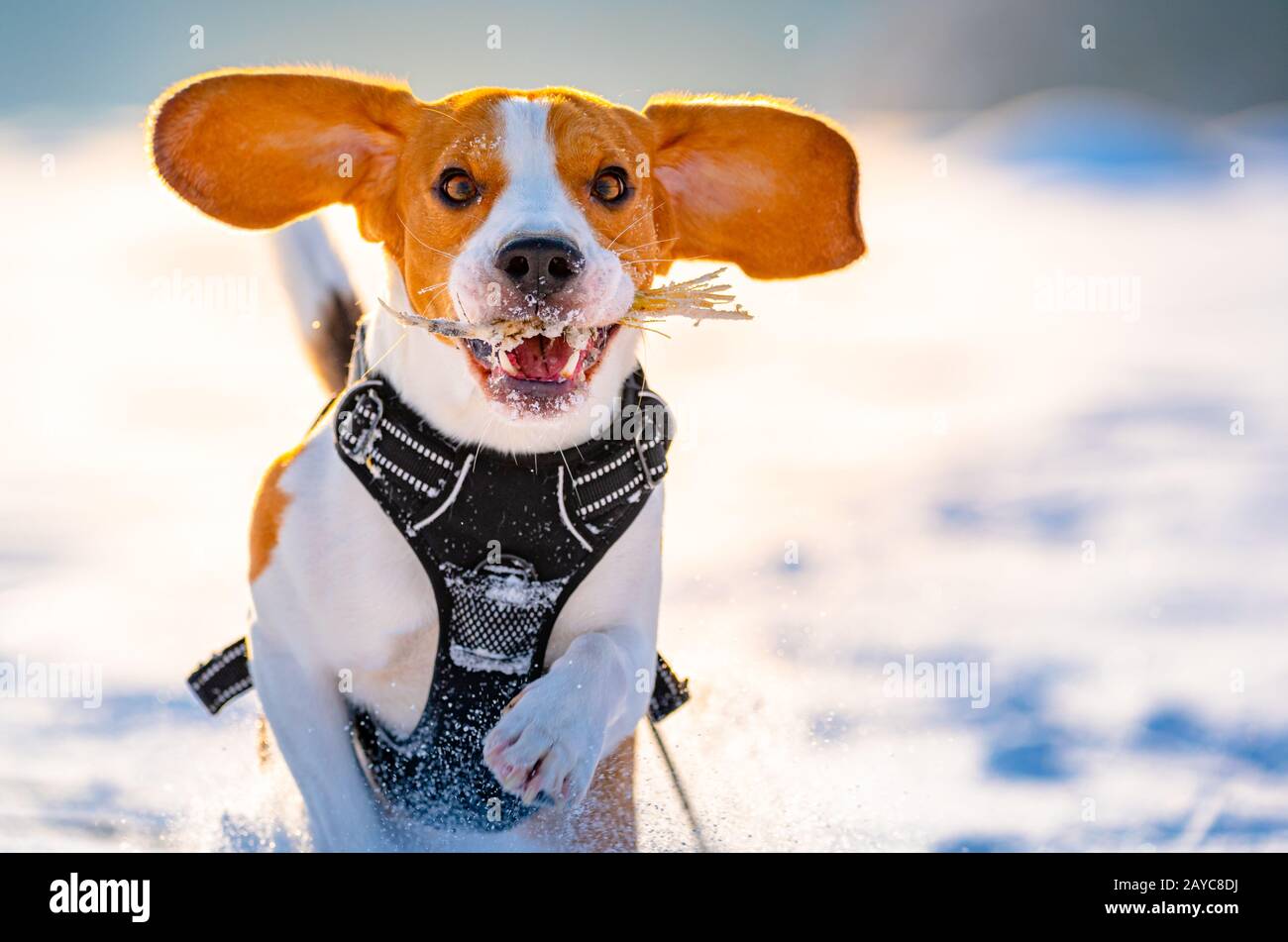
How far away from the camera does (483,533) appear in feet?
11.2

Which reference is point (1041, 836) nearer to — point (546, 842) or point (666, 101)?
point (546, 842)

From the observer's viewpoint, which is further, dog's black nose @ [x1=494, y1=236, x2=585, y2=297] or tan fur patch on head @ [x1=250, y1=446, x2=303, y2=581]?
tan fur patch on head @ [x1=250, y1=446, x2=303, y2=581]

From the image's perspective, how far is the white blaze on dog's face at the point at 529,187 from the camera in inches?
123

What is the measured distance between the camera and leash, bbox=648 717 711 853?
153 inches

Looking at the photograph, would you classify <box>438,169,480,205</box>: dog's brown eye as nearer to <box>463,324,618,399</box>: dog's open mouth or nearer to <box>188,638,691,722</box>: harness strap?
<box>463,324,618,399</box>: dog's open mouth

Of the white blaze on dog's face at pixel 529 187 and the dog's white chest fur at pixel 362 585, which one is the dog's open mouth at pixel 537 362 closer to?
the white blaze on dog's face at pixel 529 187

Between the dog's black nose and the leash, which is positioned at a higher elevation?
the dog's black nose

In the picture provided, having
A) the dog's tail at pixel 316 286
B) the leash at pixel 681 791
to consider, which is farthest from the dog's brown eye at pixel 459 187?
the leash at pixel 681 791

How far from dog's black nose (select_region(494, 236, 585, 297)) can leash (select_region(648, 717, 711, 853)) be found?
1.42 meters

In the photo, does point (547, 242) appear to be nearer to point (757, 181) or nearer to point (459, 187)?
point (459, 187)

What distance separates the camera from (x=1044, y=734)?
16.0 feet

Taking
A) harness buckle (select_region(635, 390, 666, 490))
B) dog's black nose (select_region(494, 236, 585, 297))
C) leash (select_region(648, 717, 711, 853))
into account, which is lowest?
leash (select_region(648, 717, 711, 853))

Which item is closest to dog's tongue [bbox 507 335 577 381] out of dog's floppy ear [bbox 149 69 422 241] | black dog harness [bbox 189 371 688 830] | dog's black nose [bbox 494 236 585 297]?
dog's black nose [bbox 494 236 585 297]

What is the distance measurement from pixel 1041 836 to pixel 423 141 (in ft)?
8.34
